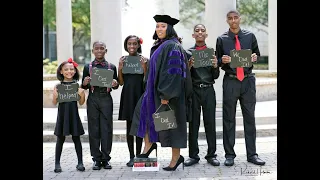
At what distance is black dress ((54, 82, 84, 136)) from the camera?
7.14m

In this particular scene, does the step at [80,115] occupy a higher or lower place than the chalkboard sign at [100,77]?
lower

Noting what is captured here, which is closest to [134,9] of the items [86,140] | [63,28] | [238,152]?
[63,28]

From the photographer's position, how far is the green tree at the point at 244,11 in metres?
29.2

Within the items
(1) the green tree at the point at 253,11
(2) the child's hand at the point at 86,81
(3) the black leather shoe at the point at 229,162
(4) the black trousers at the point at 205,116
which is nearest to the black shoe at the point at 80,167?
(2) the child's hand at the point at 86,81

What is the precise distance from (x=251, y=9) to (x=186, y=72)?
82.5 feet

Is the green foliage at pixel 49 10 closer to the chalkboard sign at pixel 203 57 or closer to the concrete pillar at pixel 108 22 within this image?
the concrete pillar at pixel 108 22

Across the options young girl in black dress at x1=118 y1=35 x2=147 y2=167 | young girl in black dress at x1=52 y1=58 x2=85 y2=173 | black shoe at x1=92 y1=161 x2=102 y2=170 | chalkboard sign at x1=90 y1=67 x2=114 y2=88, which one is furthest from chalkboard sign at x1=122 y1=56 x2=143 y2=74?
black shoe at x1=92 y1=161 x2=102 y2=170

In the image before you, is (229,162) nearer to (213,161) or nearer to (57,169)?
(213,161)

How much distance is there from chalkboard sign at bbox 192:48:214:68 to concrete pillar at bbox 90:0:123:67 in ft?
10.4

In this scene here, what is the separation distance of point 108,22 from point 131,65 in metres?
2.90

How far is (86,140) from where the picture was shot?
9.48 meters

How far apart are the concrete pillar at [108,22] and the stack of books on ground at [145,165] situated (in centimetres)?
378

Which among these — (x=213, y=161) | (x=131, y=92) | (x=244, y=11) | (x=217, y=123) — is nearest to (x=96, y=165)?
(x=131, y=92)
